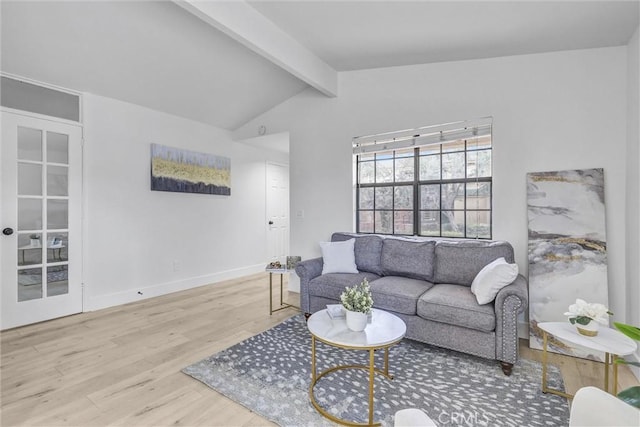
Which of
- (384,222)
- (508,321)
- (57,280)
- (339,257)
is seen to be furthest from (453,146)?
(57,280)

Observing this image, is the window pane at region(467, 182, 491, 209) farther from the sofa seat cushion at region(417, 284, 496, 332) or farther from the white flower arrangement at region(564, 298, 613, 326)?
the white flower arrangement at region(564, 298, 613, 326)

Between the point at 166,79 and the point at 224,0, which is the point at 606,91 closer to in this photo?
the point at 224,0

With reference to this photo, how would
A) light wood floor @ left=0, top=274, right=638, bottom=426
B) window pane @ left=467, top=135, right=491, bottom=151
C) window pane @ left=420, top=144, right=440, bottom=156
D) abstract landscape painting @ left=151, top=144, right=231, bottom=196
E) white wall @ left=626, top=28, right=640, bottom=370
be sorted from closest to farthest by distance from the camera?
light wood floor @ left=0, top=274, right=638, bottom=426
white wall @ left=626, top=28, right=640, bottom=370
window pane @ left=467, top=135, right=491, bottom=151
window pane @ left=420, top=144, right=440, bottom=156
abstract landscape painting @ left=151, top=144, right=231, bottom=196

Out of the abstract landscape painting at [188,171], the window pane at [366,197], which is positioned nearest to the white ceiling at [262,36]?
the abstract landscape painting at [188,171]

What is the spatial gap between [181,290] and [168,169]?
1714 mm

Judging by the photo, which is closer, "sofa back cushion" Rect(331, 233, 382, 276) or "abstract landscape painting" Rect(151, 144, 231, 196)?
"sofa back cushion" Rect(331, 233, 382, 276)

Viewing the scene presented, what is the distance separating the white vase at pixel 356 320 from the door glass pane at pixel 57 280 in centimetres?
328

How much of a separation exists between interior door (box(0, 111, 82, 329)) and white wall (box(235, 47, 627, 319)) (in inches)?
110

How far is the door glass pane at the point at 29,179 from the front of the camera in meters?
3.09

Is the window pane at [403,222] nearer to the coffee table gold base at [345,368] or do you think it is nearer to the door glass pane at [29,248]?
the coffee table gold base at [345,368]

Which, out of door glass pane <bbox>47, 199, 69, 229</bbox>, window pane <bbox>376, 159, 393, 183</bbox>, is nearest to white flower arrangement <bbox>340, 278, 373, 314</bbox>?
window pane <bbox>376, 159, 393, 183</bbox>

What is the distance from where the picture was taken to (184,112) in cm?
434

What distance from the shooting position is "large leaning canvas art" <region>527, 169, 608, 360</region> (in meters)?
2.57

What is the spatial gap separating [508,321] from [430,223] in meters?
1.50
